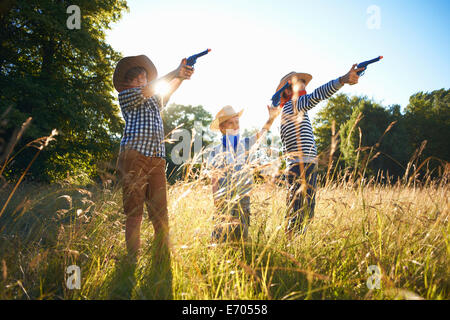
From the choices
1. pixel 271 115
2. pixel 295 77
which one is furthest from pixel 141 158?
pixel 295 77

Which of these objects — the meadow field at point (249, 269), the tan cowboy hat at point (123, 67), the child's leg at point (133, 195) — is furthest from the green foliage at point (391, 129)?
the child's leg at point (133, 195)

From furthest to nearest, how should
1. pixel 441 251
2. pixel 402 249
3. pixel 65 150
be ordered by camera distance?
1. pixel 65 150
2. pixel 441 251
3. pixel 402 249

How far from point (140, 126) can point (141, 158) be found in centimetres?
32

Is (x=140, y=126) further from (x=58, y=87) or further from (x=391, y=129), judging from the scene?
(x=391, y=129)

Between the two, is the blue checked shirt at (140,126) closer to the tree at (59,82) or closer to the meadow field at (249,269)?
the meadow field at (249,269)

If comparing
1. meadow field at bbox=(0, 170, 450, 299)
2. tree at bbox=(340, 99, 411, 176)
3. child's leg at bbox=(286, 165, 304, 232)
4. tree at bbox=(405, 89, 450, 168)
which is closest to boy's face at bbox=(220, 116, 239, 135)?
child's leg at bbox=(286, 165, 304, 232)

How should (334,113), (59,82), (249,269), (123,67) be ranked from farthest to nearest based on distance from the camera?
(334,113)
(59,82)
(123,67)
(249,269)

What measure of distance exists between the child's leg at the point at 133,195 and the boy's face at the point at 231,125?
1.36 meters

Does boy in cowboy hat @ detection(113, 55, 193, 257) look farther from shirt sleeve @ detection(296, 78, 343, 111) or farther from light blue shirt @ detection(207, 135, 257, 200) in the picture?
shirt sleeve @ detection(296, 78, 343, 111)

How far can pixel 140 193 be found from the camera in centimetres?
192

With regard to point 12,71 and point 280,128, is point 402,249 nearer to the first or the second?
point 280,128
